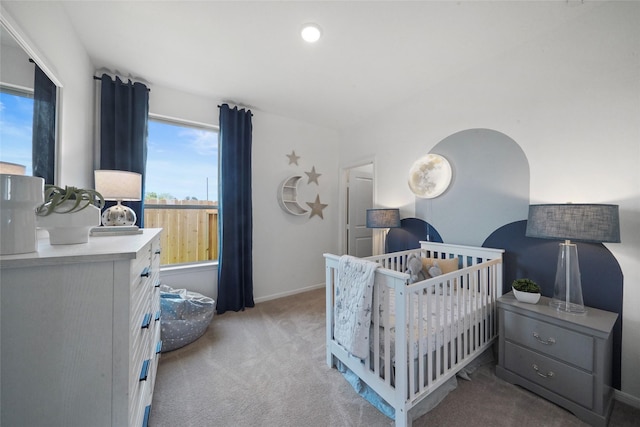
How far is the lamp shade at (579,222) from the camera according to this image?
1344mm

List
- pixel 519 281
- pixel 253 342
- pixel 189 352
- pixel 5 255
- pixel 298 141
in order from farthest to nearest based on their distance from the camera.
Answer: pixel 298 141, pixel 253 342, pixel 189 352, pixel 519 281, pixel 5 255

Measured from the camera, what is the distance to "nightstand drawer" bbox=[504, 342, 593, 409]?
1.36m

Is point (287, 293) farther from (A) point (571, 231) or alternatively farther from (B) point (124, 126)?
(A) point (571, 231)

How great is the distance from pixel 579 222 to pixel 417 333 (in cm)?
116

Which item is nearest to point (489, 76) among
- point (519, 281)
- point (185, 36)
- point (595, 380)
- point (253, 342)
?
point (519, 281)

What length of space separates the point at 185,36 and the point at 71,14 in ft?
2.33

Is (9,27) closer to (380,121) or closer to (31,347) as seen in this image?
(31,347)

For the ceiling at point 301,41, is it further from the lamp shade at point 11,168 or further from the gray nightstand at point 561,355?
the gray nightstand at point 561,355

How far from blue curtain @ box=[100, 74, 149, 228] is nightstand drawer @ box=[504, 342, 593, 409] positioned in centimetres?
332

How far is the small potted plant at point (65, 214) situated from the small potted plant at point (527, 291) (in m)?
2.54

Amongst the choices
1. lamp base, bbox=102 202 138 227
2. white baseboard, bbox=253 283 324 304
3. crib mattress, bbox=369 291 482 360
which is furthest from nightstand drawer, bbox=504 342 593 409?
lamp base, bbox=102 202 138 227

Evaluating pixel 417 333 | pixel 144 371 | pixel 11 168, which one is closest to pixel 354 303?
pixel 417 333

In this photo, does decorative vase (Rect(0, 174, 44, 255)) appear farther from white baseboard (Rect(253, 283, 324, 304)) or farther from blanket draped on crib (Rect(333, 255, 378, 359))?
white baseboard (Rect(253, 283, 324, 304))

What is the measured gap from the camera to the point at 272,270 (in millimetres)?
3297
